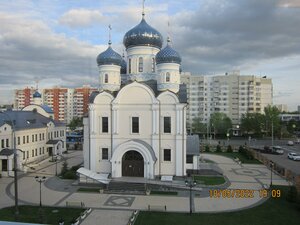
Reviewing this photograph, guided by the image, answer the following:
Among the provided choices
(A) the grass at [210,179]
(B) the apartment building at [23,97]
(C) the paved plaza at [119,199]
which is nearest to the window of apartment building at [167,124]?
(A) the grass at [210,179]

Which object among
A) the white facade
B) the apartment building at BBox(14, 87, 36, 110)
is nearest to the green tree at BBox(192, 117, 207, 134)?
the white facade

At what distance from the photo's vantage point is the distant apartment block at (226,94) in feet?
256

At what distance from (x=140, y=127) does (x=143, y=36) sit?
1025 centimetres

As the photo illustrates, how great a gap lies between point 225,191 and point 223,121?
46180 millimetres

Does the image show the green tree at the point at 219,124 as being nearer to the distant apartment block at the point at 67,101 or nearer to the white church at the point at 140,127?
the white church at the point at 140,127

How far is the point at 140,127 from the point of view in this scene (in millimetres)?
26938

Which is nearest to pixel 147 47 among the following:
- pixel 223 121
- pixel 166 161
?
pixel 166 161

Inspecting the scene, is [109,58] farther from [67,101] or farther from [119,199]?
[67,101]

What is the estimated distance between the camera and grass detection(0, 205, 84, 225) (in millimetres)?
16916

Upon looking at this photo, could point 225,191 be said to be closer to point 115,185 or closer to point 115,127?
point 115,185

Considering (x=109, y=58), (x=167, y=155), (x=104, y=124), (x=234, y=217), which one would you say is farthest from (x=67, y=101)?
(x=234, y=217)

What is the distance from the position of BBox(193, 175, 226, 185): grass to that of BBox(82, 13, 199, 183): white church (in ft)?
6.18
